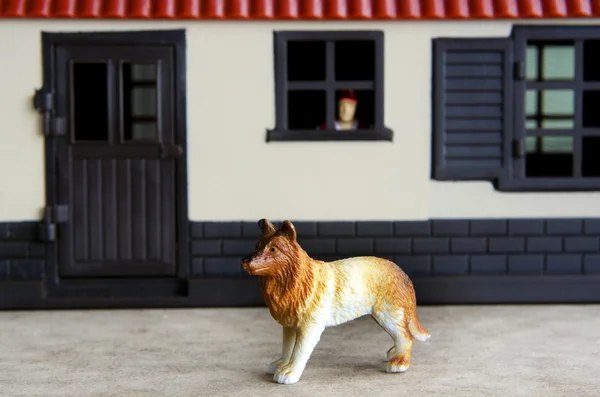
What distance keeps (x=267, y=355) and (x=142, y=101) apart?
355 centimetres

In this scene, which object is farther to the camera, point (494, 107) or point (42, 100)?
point (494, 107)

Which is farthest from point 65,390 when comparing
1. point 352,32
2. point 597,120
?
point 597,120

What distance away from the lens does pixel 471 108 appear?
593 centimetres

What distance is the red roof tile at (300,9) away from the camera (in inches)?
227

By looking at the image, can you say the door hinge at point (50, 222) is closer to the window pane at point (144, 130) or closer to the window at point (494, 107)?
the window pane at point (144, 130)

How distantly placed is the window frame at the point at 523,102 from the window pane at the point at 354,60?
1.75m

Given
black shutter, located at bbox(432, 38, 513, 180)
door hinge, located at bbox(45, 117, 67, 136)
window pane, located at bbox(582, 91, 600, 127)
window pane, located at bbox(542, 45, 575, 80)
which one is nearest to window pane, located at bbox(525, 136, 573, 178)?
window pane, located at bbox(582, 91, 600, 127)

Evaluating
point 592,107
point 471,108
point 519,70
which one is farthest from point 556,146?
point 471,108

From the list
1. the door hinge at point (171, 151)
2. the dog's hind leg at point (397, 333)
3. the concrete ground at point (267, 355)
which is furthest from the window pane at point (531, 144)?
the dog's hind leg at point (397, 333)

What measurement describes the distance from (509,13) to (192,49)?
270 centimetres

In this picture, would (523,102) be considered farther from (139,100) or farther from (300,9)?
(139,100)

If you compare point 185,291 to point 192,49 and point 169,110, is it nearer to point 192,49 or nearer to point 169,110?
point 169,110

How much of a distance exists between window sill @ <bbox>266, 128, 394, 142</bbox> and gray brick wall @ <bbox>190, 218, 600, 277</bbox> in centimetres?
73

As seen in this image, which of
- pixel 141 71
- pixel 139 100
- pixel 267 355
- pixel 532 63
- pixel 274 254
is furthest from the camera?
pixel 532 63
